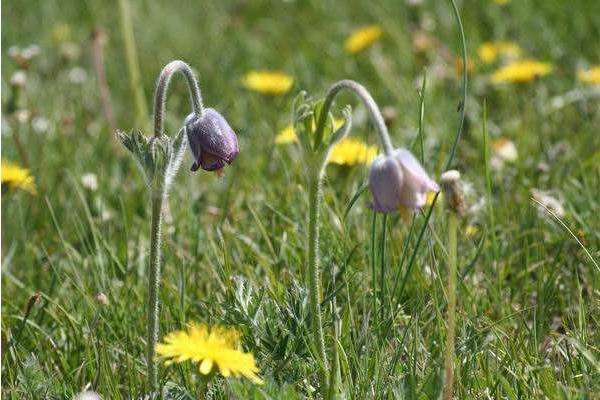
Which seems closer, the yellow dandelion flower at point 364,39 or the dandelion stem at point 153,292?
the dandelion stem at point 153,292

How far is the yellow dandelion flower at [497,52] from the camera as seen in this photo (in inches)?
160

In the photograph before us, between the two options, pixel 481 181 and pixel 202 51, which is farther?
pixel 202 51

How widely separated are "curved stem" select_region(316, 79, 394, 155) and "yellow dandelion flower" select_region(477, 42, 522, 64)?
2.43m

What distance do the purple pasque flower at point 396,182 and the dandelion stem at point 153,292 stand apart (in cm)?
41

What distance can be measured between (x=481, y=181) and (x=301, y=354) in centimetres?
121

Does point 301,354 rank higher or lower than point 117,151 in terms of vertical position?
higher

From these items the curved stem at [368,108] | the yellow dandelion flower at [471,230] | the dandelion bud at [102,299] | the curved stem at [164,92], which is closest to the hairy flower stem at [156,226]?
the curved stem at [164,92]

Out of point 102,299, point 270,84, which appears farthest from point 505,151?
point 102,299

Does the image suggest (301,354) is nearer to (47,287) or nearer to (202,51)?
Result: (47,287)

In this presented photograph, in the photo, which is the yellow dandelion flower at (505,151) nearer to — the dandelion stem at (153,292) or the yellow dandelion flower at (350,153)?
the yellow dandelion flower at (350,153)

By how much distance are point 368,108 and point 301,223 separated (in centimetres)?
94

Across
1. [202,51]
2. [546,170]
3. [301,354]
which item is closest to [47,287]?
[301,354]

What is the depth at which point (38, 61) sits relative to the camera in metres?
4.54

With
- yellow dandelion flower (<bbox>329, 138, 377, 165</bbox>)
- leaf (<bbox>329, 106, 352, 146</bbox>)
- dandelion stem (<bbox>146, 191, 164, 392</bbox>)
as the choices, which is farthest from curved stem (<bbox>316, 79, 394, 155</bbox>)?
yellow dandelion flower (<bbox>329, 138, 377, 165</bbox>)
